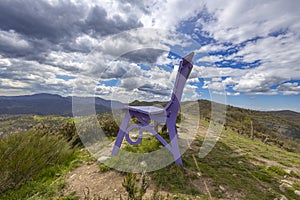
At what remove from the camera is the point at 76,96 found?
5.00m

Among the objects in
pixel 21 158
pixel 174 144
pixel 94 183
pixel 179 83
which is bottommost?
pixel 94 183

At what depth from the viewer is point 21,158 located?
8.45ft

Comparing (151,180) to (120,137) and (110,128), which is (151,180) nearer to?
(120,137)

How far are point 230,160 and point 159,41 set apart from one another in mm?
3520

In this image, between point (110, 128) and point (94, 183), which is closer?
point (94, 183)

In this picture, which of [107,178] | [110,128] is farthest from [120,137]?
[110,128]

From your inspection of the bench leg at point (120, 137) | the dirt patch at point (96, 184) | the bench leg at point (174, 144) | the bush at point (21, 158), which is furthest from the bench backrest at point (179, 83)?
the bush at point (21, 158)

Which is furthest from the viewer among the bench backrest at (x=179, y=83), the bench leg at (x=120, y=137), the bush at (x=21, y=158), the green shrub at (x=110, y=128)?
the green shrub at (x=110, y=128)

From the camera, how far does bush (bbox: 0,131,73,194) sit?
2.46 metres

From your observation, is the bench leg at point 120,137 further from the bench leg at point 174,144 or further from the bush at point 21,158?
the bush at point 21,158

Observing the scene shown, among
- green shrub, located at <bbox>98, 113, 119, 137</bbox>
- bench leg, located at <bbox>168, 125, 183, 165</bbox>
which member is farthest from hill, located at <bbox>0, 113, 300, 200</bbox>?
green shrub, located at <bbox>98, 113, 119, 137</bbox>

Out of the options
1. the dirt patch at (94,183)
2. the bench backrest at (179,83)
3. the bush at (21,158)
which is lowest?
the dirt patch at (94,183)

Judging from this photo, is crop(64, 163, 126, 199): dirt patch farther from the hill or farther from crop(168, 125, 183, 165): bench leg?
crop(168, 125, 183, 165): bench leg

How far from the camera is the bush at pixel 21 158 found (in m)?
2.46
